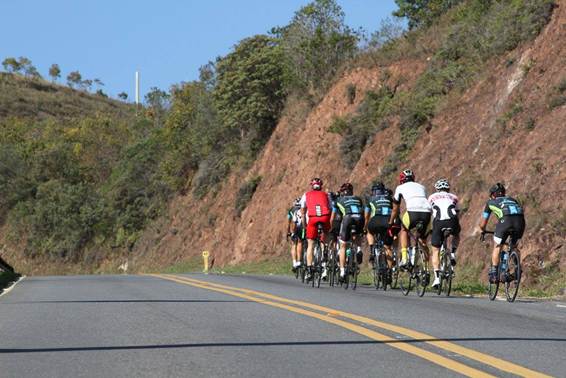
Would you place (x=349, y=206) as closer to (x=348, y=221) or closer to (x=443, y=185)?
(x=348, y=221)

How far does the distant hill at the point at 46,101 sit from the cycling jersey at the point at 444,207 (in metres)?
129

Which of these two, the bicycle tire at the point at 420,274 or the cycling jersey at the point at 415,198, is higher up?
the cycling jersey at the point at 415,198

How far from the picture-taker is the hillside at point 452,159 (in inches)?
840

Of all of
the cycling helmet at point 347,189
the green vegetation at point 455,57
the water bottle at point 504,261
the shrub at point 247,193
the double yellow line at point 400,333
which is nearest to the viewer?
the double yellow line at point 400,333

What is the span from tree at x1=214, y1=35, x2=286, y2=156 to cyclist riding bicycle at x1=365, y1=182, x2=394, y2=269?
36401 mm

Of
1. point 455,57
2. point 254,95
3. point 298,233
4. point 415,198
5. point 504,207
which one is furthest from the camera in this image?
point 254,95

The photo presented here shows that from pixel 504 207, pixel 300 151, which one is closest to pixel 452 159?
pixel 504 207

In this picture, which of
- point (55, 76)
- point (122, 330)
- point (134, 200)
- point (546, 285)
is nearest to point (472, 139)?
point (546, 285)

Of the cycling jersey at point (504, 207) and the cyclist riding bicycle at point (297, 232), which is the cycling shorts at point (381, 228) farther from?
the cyclist riding bicycle at point (297, 232)

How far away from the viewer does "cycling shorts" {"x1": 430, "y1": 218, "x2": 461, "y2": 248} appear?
15.7 m

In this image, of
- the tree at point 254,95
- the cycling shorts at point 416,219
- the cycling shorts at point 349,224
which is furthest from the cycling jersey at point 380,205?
the tree at point 254,95

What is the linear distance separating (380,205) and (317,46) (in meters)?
33.3

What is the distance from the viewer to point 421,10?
47.2m

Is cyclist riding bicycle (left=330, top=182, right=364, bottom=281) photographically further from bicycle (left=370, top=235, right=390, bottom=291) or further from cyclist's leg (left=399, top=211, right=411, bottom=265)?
cyclist's leg (left=399, top=211, right=411, bottom=265)
